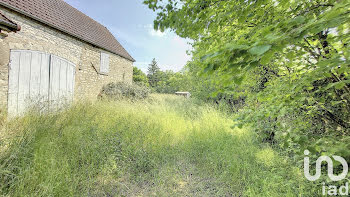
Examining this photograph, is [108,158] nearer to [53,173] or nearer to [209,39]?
[53,173]

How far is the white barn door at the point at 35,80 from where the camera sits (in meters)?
4.82

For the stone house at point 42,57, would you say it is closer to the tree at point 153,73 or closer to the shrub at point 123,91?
the shrub at point 123,91

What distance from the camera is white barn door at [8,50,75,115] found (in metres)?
4.82

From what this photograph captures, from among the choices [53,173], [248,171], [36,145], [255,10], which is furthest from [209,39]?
[36,145]

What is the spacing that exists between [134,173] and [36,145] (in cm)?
176

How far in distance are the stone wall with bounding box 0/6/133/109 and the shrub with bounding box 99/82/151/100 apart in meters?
0.41

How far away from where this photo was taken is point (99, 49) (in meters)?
9.32

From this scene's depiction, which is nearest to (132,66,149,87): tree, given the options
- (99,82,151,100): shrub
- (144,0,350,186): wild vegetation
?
(99,82,151,100): shrub

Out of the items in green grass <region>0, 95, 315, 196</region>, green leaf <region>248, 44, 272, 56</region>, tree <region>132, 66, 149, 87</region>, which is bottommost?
green grass <region>0, 95, 315, 196</region>

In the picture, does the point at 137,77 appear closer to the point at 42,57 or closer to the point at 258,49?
the point at 42,57

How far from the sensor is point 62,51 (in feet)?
21.7

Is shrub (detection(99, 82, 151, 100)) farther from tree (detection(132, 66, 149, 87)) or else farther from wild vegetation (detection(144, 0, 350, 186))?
tree (detection(132, 66, 149, 87))

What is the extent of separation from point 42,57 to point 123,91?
489 cm

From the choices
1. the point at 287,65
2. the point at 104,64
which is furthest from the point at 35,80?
the point at 287,65
